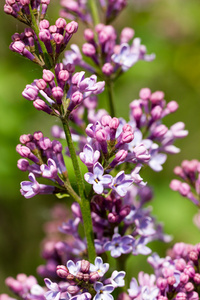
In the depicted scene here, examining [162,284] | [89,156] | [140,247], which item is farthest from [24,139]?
[162,284]

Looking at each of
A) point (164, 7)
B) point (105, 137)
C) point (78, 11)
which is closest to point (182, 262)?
point (105, 137)

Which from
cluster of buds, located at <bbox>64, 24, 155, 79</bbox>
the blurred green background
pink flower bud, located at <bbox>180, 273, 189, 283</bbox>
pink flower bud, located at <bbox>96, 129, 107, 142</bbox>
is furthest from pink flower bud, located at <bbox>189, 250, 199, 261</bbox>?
the blurred green background

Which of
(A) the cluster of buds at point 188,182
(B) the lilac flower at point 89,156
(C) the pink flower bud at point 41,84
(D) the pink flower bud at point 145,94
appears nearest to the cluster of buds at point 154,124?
(D) the pink flower bud at point 145,94

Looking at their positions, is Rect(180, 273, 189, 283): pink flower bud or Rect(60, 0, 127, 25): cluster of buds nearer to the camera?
Rect(180, 273, 189, 283): pink flower bud

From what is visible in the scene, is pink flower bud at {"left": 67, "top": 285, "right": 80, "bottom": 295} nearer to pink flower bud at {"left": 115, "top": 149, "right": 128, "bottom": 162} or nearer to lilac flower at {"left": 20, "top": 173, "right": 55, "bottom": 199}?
lilac flower at {"left": 20, "top": 173, "right": 55, "bottom": 199}

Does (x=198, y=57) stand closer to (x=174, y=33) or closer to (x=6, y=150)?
(x=174, y=33)

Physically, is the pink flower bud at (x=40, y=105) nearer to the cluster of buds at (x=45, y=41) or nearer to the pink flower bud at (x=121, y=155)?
Result: the cluster of buds at (x=45, y=41)
